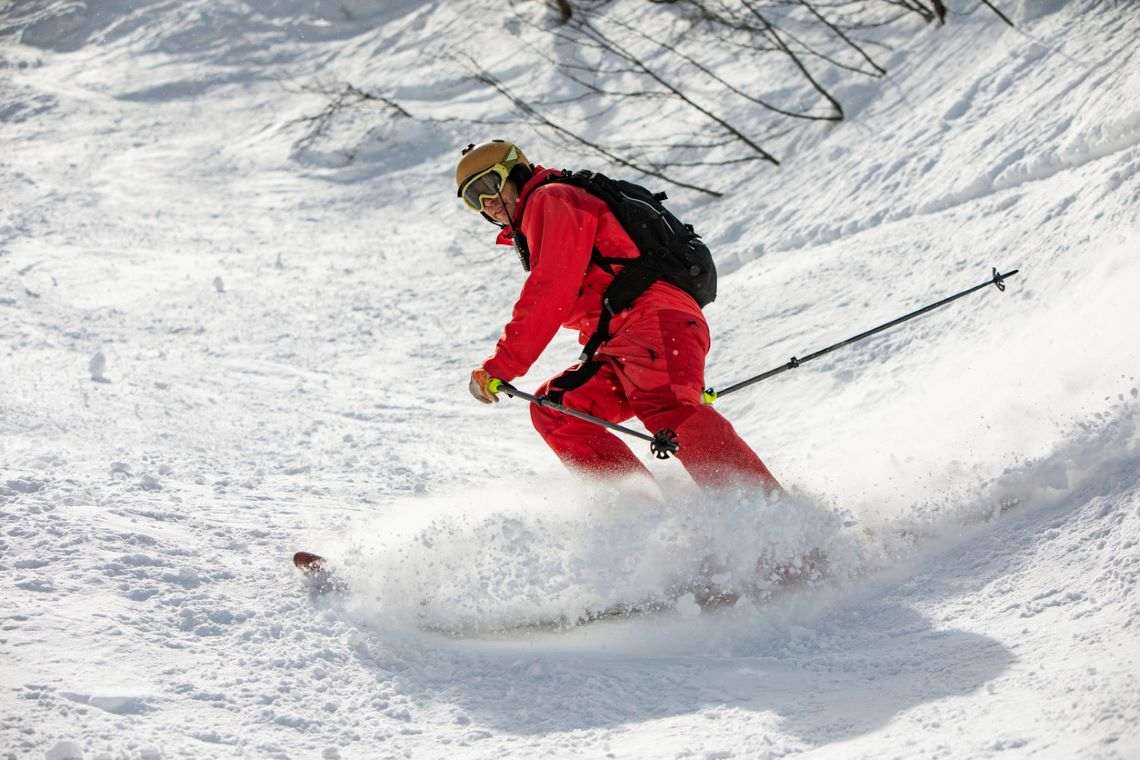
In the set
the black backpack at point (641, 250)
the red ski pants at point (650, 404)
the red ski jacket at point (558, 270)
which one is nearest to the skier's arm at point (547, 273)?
the red ski jacket at point (558, 270)

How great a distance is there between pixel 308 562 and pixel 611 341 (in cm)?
142

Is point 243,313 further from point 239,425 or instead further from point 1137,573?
point 1137,573

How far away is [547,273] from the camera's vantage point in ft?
13.5

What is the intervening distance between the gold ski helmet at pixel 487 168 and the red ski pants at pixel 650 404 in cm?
75

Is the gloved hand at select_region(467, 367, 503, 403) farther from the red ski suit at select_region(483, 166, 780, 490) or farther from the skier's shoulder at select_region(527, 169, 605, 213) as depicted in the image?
the skier's shoulder at select_region(527, 169, 605, 213)

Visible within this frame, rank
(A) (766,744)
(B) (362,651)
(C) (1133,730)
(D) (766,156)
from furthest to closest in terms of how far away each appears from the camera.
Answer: (D) (766,156) → (B) (362,651) → (A) (766,744) → (C) (1133,730)

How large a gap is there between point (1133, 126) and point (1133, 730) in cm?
449

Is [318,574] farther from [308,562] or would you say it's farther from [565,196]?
[565,196]

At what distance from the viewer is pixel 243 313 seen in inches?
373

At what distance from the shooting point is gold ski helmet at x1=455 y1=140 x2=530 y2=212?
4281 millimetres

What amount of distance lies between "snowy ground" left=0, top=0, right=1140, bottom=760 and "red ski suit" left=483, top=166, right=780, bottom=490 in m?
0.16

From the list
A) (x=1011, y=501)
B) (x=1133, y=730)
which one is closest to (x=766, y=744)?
(x=1133, y=730)

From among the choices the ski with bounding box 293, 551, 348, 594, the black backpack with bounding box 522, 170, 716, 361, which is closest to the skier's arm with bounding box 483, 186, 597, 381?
the black backpack with bounding box 522, 170, 716, 361

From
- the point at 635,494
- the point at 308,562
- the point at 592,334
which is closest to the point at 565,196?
the point at 592,334
